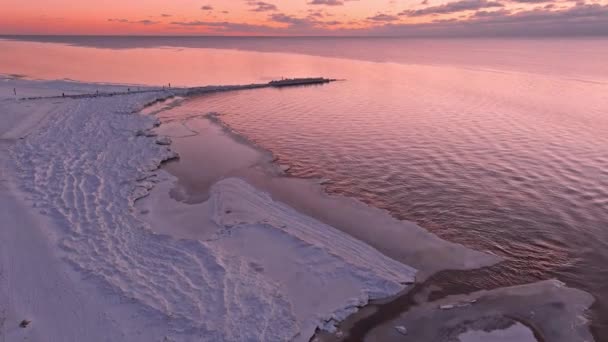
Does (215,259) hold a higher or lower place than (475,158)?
lower

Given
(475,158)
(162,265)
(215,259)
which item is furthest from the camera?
(475,158)

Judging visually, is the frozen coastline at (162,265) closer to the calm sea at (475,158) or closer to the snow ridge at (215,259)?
the snow ridge at (215,259)

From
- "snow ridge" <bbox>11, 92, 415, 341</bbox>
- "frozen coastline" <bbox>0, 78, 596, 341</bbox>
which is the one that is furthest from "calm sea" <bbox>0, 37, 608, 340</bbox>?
"snow ridge" <bbox>11, 92, 415, 341</bbox>

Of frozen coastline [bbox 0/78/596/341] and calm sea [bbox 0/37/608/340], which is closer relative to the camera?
frozen coastline [bbox 0/78/596/341]

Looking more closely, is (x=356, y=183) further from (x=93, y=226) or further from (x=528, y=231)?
(x=93, y=226)

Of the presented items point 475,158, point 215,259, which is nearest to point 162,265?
point 215,259

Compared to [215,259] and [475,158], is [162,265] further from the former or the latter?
[475,158]

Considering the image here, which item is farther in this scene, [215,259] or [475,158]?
[475,158]

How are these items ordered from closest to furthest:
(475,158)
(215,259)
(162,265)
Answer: (162,265) < (215,259) < (475,158)

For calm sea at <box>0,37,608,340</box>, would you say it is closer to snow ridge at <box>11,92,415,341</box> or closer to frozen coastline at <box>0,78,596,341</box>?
frozen coastline at <box>0,78,596,341</box>
